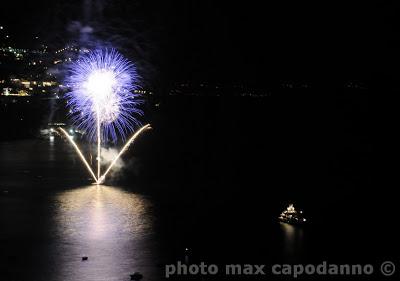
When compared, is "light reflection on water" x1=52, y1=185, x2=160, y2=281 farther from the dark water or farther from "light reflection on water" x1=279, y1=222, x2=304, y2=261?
"light reflection on water" x1=279, y1=222, x2=304, y2=261

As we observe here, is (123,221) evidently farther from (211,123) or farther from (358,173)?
(211,123)

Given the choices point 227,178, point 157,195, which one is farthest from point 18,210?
point 227,178

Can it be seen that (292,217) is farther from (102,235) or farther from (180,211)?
(102,235)

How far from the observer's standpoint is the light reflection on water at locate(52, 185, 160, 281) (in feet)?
44.1

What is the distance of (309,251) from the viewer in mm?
15578

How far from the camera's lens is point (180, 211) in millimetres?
20391

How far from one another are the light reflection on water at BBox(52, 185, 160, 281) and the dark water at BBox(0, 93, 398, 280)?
27 mm

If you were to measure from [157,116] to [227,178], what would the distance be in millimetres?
38257

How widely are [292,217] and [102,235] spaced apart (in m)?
5.64

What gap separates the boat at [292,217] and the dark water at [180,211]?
11.5 inches

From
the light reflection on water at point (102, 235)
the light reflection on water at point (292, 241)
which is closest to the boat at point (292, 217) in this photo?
the light reflection on water at point (292, 241)

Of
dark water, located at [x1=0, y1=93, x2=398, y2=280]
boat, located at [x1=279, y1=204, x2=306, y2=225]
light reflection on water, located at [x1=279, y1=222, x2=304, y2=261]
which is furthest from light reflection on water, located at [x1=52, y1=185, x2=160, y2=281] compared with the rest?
boat, located at [x1=279, y1=204, x2=306, y2=225]

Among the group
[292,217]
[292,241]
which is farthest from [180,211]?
[292,241]

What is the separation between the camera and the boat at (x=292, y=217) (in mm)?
18453
